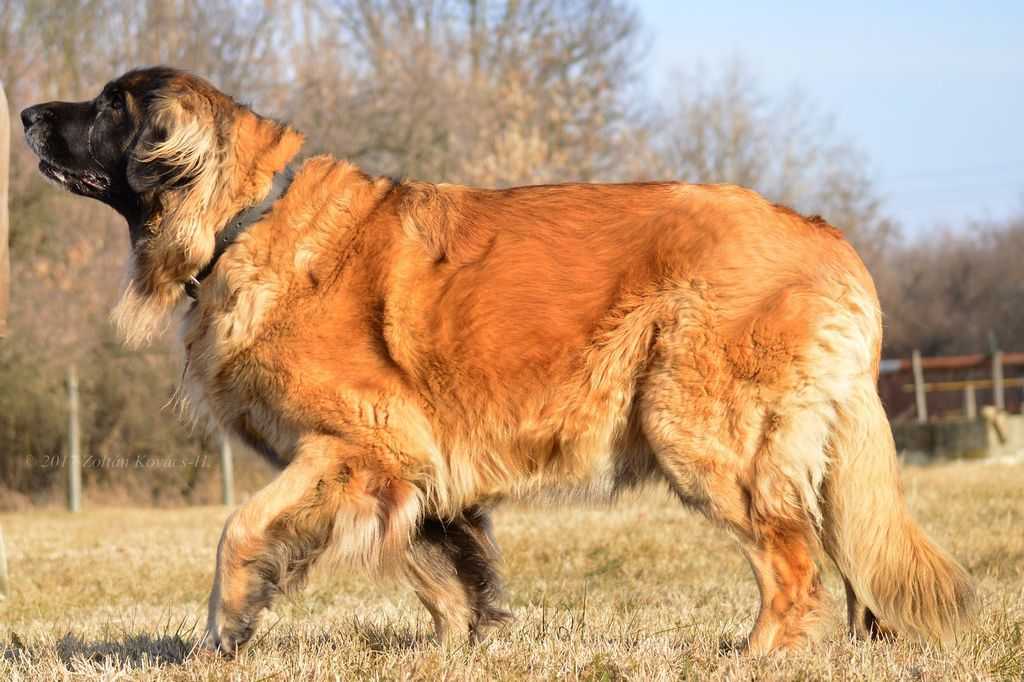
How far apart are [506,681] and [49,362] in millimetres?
13769

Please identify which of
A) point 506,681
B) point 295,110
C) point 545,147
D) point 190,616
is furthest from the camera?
point 545,147

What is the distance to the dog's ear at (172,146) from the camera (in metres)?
4.18

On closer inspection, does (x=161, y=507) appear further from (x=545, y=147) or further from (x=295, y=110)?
(x=545, y=147)

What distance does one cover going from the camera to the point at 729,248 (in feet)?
13.1

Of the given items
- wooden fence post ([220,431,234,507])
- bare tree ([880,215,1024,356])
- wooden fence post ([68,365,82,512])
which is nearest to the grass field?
wooden fence post ([68,365,82,512])

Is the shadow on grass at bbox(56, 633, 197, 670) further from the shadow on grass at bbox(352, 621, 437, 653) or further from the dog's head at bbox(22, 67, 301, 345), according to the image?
the dog's head at bbox(22, 67, 301, 345)

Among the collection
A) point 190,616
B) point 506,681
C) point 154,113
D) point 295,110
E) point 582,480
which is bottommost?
point 190,616

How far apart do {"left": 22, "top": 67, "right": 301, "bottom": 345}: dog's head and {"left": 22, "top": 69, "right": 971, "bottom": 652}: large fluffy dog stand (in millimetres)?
11

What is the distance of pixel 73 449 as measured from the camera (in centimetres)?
1520

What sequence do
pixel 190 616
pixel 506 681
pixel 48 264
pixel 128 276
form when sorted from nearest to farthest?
pixel 506 681 → pixel 128 276 → pixel 190 616 → pixel 48 264

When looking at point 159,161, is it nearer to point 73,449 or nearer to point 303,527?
point 303,527

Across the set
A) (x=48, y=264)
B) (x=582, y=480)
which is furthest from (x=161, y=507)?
(x=582, y=480)

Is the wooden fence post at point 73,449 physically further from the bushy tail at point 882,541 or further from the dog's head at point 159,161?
the bushy tail at point 882,541

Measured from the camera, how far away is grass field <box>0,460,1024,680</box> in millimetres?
3740
